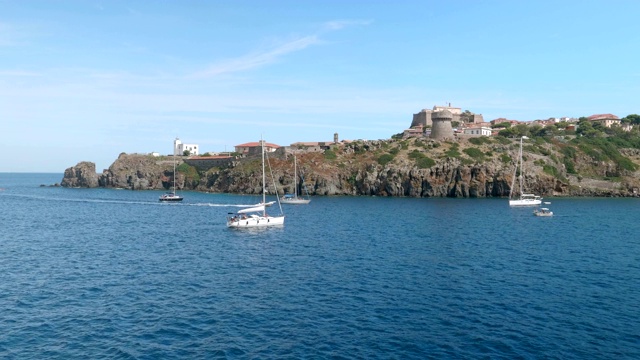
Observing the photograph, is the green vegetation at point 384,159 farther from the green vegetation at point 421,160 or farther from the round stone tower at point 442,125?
the round stone tower at point 442,125

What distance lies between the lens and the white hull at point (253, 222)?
65.8m

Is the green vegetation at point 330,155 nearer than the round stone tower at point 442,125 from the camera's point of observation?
Yes

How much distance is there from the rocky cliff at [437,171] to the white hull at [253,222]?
48.8 meters

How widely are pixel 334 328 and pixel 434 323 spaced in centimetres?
591

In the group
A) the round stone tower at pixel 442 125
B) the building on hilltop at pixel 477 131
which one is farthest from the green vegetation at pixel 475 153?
the building on hilltop at pixel 477 131

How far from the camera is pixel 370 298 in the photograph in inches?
1277

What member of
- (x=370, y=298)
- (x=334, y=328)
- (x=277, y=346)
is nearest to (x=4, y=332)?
(x=277, y=346)

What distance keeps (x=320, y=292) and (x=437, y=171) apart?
93322mm

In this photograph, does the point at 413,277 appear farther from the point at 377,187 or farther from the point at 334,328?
the point at 377,187

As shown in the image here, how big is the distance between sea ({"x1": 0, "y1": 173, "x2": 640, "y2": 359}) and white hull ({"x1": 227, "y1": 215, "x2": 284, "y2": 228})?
6.00 ft

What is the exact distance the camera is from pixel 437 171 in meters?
122

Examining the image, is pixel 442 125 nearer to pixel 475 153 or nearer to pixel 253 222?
pixel 475 153

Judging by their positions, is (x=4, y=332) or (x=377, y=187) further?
(x=377, y=187)

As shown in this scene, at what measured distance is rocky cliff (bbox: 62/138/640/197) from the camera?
391 ft
